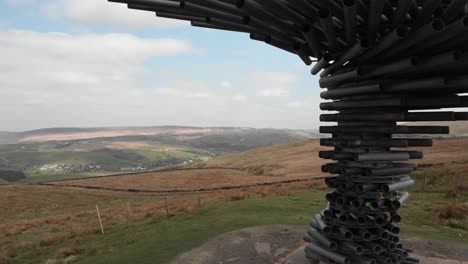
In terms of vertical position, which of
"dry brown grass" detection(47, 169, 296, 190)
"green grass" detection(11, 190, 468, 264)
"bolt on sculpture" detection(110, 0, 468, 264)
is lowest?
"dry brown grass" detection(47, 169, 296, 190)

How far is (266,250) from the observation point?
12422 millimetres

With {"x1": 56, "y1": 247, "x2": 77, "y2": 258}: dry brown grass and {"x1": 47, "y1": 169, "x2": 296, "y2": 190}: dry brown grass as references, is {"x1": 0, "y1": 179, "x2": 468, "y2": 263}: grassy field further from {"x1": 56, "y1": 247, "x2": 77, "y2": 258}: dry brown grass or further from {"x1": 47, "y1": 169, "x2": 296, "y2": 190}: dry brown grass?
{"x1": 47, "y1": 169, "x2": 296, "y2": 190}: dry brown grass

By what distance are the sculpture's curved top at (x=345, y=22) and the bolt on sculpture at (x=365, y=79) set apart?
2 cm

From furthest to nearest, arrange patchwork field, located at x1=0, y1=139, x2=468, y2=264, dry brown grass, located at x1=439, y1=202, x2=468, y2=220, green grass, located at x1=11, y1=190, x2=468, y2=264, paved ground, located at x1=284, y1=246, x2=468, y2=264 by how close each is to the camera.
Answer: dry brown grass, located at x1=439, y1=202, x2=468, y2=220 → patchwork field, located at x1=0, y1=139, x2=468, y2=264 → green grass, located at x1=11, y1=190, x2=468, y2=264 → paved ground, located at x1=284, y1=246, x2=468, y2=264

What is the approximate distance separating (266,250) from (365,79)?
661 cm

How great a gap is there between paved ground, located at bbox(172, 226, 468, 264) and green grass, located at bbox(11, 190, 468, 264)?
67 cm

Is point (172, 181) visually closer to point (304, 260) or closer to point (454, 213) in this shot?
point (454, 213)

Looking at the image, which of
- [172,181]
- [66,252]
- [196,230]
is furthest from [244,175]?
[66,252]

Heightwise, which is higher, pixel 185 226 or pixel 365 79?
pixel 365 79

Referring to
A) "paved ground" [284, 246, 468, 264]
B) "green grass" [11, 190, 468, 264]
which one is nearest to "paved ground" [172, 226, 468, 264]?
"paved ground" [284, 246, 468, 264]

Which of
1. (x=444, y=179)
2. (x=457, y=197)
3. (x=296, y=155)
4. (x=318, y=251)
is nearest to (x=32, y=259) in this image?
(x=318, y=251)

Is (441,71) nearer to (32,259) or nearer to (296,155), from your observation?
(32,259)

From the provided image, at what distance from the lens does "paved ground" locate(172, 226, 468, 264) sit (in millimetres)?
11414

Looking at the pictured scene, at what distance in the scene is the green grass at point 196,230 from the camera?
1266 cm
